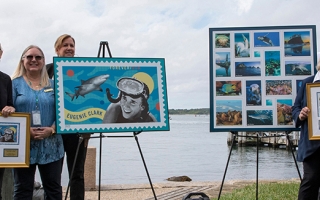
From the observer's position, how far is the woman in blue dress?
415cm

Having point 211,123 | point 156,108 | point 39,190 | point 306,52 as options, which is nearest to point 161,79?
point 156,108

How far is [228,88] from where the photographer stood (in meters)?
5.36

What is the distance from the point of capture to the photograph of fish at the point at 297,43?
5402mm

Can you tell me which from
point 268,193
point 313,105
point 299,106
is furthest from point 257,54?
point 268,193

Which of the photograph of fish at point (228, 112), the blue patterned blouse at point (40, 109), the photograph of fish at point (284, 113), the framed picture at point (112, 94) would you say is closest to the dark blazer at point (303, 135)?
the photograph of fish at point (284, 113)

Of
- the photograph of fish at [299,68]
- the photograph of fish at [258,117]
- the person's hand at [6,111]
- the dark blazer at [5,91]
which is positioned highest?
the photograph of fish at [299,68]

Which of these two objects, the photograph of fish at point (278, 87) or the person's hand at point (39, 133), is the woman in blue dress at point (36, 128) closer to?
the person's hand at point (39, 133)

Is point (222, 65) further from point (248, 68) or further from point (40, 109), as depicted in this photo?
point (40, 109)

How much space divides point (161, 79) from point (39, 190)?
239cm

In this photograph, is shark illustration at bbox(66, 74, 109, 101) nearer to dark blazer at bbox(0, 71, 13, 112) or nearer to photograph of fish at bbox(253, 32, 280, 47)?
dark blazer at bbox(0, 71, 13, 112)

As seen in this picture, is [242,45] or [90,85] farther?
[242,45]

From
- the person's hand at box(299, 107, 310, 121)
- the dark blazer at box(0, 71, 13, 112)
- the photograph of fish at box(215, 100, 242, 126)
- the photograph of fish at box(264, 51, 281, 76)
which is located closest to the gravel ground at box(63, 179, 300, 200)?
the photograph of fish at box(215, 100, 242, 126)

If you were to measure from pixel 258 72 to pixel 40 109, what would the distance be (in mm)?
2558

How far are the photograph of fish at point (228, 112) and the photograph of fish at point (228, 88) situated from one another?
0.09 m
